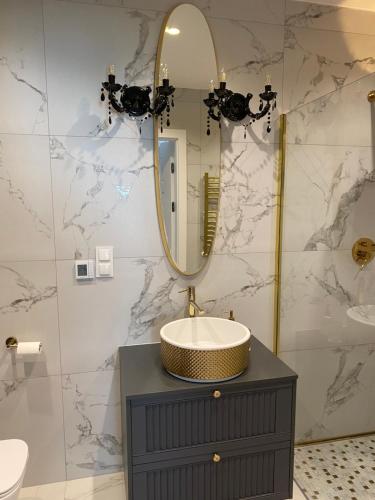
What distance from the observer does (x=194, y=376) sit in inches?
57.4

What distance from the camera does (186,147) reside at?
1796 mm

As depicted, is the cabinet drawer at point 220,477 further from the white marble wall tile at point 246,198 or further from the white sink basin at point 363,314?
A: the white marble wall tile at point 246,198

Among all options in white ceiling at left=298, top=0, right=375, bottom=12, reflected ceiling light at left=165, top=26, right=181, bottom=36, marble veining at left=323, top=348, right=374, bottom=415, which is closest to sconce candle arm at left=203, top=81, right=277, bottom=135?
reflected ceiling light at left=165, top=26, right=181, bottom=36

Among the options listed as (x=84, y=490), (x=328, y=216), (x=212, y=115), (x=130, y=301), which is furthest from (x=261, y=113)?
(x=84, y=490)

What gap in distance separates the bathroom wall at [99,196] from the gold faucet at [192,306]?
0.05 m

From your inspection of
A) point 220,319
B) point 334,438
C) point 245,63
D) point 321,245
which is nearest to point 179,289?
point 220,319

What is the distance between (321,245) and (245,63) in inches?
40.7

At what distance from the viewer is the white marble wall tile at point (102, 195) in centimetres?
170

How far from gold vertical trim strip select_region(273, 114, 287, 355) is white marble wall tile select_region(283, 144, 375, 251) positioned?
3 centimetres

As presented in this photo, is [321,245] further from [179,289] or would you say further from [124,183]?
[124,183]

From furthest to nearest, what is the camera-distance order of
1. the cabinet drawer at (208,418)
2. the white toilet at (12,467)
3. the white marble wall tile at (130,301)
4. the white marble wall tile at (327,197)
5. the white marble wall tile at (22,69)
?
the white marble wall tile at (327,197)
the white marble wall tile at (130,301)
the white marble wall tile at (22,69)
the cabinet drawer at (208,418)
the white toilet at (12,467)

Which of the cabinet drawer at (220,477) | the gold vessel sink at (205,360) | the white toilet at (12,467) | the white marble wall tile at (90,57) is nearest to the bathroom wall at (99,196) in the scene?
the white marble wall tile at (90,57)

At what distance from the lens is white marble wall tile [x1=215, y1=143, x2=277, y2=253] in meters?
1.88

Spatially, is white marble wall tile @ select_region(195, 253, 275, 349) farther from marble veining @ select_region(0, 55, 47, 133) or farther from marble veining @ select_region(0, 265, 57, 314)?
marble veining @ select_region(0, 55, 47, 133)
